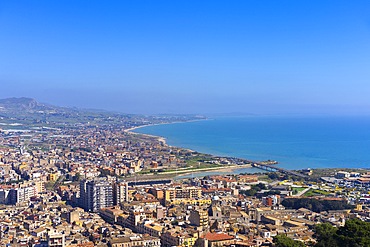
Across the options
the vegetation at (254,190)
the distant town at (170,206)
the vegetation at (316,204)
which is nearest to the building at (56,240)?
the distant town at (170,206)

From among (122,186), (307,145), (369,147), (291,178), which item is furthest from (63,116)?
(122,186)

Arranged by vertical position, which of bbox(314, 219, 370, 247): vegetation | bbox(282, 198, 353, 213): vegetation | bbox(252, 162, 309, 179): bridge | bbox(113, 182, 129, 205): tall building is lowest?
bbox(252, 162, 309, 179): bridge

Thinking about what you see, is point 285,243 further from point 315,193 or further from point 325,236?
point 315,193

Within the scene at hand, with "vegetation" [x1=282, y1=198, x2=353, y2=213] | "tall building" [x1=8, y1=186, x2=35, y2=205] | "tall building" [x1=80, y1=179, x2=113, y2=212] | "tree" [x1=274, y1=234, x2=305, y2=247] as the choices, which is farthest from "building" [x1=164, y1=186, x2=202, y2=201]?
"tree" [x1=274, y1=234, x2=305, y2=247]

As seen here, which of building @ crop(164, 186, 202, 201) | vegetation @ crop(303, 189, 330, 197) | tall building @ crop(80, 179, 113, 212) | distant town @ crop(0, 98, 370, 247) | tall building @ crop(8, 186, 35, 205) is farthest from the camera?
vegetation @ crop(303, 189, 330, 197)

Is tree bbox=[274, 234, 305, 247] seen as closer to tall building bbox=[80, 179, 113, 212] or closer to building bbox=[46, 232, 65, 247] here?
building bbox=[46, 232, 65, 247]

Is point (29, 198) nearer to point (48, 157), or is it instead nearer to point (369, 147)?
point (48, 157)
